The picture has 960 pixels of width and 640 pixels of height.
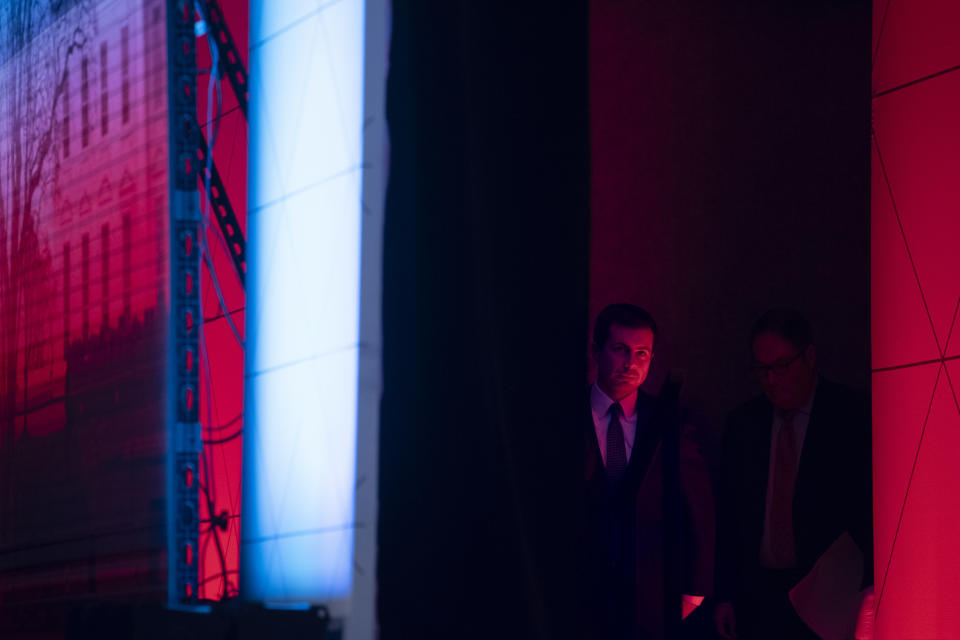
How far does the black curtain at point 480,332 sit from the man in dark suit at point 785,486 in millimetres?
631

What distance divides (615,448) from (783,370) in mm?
431

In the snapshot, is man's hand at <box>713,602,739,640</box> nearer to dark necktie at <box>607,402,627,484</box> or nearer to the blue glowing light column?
dark necktie at <box>607,402,627,484</box>

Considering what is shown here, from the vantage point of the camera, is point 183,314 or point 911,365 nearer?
point 183,314

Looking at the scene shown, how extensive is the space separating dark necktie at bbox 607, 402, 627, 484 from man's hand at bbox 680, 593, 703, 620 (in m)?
0.31

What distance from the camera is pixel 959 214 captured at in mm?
2486

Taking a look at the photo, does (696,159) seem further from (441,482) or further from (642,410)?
(441,482)

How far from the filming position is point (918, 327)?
2555mm

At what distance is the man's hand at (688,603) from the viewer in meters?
2.51

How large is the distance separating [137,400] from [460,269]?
102 centimetres

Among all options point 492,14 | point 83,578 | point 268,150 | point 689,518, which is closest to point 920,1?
point 492,14

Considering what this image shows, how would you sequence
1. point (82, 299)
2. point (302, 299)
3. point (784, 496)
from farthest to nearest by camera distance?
point (82, 299) < point (784, 496) < point (302, 299)

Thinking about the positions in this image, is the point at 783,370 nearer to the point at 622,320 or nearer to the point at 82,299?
the point at 622,320

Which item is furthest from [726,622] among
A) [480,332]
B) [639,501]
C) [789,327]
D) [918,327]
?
[480,332]

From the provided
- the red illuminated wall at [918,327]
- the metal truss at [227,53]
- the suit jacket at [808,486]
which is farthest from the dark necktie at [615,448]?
the metal truss at [227,53]
